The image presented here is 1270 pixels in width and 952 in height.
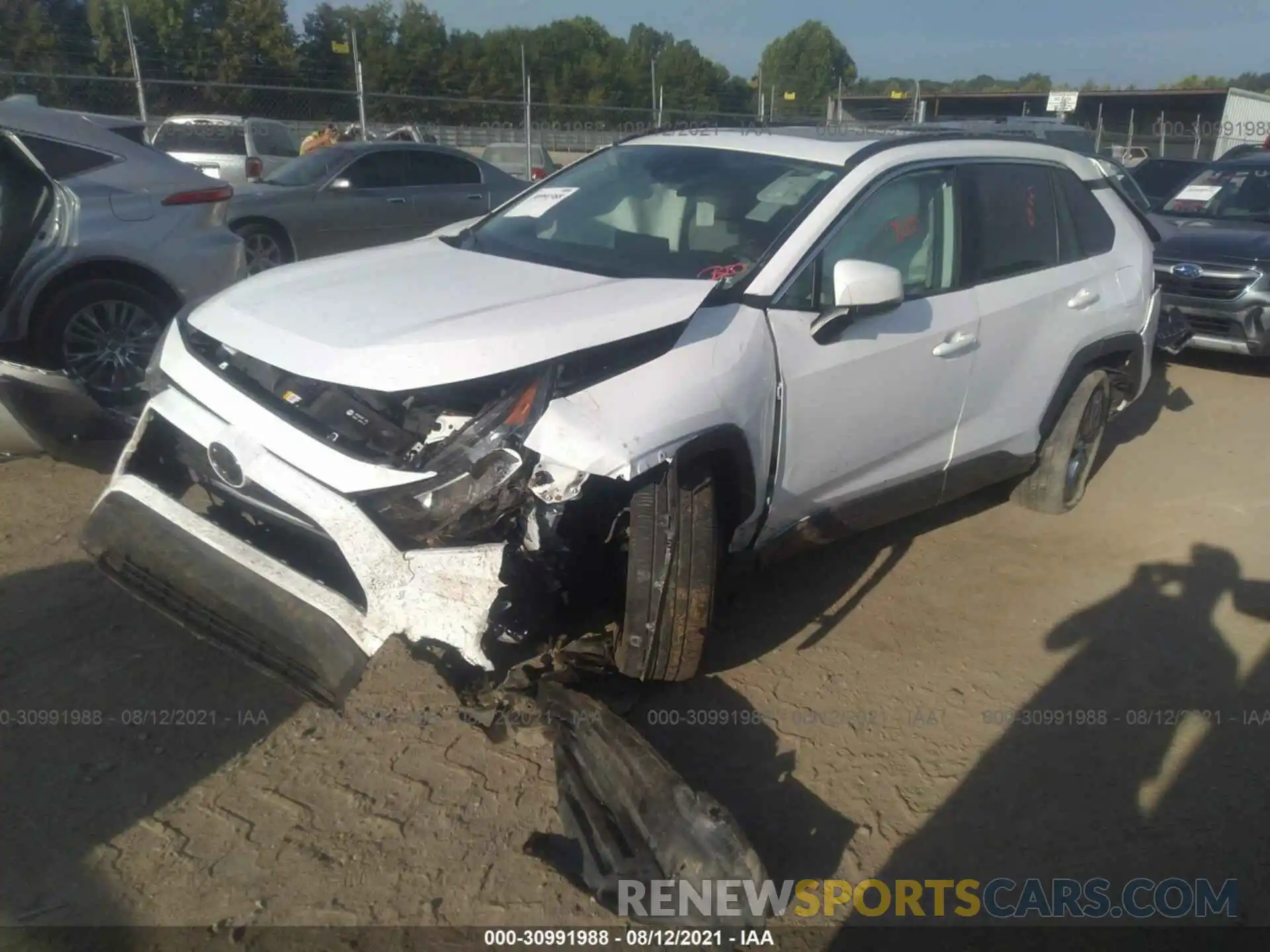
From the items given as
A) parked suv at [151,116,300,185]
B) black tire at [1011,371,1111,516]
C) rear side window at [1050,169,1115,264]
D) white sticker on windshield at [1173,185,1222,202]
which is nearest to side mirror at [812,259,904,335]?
rear side window at [1050,169,1115,264]

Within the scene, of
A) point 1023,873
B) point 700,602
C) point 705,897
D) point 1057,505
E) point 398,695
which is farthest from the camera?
point 1057,505

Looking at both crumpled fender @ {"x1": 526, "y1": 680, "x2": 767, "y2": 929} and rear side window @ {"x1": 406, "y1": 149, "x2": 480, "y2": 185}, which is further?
rear side window @ {"x1": 406, "y1": 149, "x2": 480, "y2": 185}

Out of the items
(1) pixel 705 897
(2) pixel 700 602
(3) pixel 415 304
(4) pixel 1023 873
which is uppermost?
(3) pixel 415 304

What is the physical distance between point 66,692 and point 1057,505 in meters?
4.53

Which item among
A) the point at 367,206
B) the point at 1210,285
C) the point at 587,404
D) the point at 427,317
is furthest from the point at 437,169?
the point at 587,404

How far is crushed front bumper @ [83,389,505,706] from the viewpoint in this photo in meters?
2.75

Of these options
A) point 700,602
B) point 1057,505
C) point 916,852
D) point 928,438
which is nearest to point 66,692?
point 700,602

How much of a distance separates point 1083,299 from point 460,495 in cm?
338

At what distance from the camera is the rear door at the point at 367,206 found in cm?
1022

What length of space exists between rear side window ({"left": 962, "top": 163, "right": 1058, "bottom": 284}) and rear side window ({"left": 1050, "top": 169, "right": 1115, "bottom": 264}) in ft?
0.25

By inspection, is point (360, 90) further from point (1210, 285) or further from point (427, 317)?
point (427, 317)

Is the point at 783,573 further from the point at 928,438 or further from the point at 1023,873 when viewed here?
the point at 1023,873

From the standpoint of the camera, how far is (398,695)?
137 inches

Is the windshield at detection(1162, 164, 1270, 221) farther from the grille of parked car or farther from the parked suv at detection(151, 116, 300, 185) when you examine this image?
the parked suv at detection(151, 116, 300, 185)
